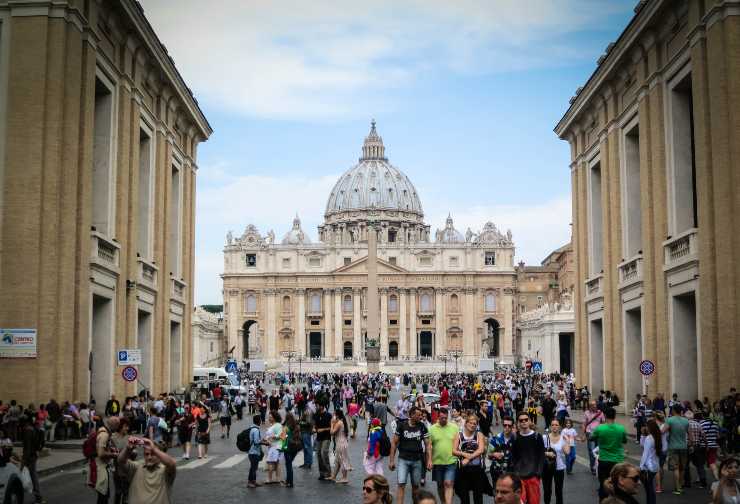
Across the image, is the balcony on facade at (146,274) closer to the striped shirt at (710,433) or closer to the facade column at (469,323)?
the striped shirt at (710,433)

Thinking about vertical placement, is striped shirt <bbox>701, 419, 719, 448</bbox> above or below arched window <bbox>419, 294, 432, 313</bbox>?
below

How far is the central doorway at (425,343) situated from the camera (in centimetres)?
13849

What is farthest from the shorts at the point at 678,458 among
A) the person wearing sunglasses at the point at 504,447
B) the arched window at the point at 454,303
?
the arched window at the point at 454,303

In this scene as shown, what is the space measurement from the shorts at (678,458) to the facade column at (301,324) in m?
119

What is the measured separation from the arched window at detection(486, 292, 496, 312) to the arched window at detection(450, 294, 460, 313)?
12.2 feet

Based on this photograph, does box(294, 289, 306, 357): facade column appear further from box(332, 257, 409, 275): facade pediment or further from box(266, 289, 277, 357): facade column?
box(332, 257, 409, 275): facade pediment

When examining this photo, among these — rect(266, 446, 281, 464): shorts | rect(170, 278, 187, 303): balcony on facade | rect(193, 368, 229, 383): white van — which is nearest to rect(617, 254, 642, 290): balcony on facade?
rect(170, 278, 187, 303): balcony on facade

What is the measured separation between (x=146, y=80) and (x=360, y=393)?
19018mm

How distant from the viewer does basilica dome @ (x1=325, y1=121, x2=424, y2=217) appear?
172 m

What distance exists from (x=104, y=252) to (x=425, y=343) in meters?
112

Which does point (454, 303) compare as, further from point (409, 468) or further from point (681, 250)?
point (409, 468)

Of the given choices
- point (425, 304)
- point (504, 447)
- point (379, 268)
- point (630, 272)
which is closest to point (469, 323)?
point (425, 304)

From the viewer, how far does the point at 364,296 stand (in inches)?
5389

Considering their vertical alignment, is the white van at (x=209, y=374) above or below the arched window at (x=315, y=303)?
below
